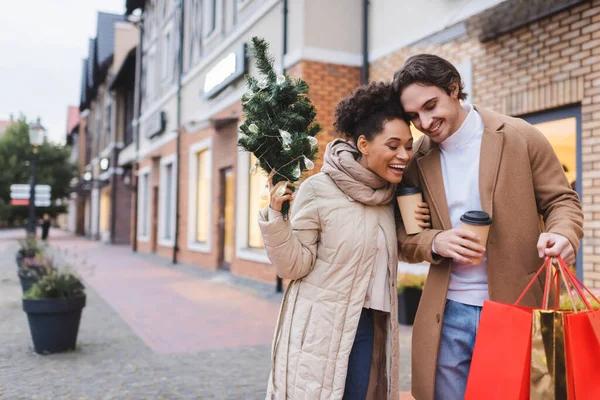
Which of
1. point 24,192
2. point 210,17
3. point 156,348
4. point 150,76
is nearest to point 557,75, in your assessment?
point 156,348

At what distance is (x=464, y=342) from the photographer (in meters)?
2.06

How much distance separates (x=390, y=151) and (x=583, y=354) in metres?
0.91

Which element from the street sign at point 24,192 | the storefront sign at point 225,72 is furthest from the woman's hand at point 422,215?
the street sign at point 24,192

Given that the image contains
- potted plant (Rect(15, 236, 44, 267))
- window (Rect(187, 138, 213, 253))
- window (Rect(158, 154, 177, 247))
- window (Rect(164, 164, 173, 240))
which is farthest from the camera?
window (Rect(164, 164, 173, 240))

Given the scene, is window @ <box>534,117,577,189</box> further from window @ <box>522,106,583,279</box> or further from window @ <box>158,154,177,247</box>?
window @ <box>158,154,177,247</box>

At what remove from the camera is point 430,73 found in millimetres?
1997

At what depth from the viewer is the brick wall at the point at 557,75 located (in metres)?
5.37

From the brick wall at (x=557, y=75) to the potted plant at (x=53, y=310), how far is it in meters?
5.09

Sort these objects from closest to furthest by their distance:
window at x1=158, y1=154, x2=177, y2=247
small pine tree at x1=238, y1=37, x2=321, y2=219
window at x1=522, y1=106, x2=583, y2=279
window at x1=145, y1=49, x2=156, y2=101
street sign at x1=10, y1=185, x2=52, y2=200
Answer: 1. small pine tree at x1=238, y1=37, x2=321, y2=219
2. window at x1=522, y1=106, x2=583, y2=279
3. window at x1=158, y1=154, x2=177, y2=247
4. window at x1=145, y1=49, x2=156, y2=101
5. street sign at x1=10, y1=185, x2=52, y2=200

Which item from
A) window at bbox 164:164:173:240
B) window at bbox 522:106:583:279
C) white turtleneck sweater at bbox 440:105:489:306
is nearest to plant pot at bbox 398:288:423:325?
window at bbox 522:106:583:279

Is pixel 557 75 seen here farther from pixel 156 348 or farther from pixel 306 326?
pixel 156 348

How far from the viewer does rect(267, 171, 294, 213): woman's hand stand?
1.96 metres

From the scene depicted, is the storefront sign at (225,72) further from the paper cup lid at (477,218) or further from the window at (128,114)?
the window at (128,114)

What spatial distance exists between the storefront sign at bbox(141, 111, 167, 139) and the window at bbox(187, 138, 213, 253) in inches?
112
